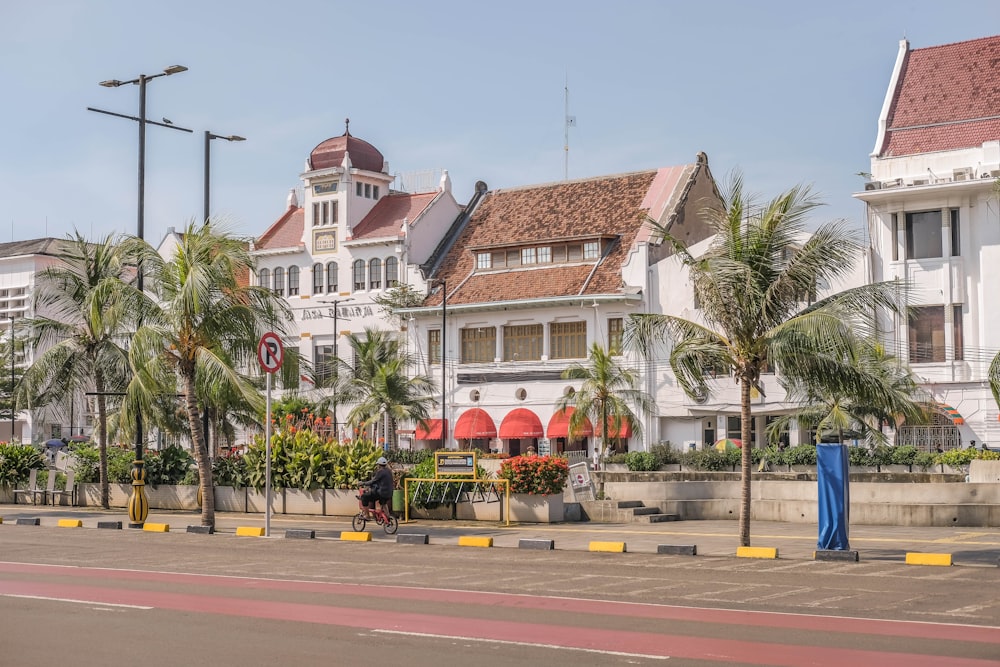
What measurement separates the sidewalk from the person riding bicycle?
1.93 feet

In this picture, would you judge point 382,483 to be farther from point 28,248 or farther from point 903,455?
point 28,248

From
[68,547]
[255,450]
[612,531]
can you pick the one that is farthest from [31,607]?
[255,450]

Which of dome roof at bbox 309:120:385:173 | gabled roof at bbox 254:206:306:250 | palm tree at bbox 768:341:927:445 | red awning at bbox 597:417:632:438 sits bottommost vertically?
red awning at bbox 597:417:632:438

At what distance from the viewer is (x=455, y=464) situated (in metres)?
27.3

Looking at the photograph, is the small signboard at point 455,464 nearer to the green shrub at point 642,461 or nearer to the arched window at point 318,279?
the green shrub at point 642,461

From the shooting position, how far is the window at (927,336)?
Result: 4950 cm

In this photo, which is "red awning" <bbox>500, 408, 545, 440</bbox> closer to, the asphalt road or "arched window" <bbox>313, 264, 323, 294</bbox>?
"arched window" <bbox>313, 264, 323, 294</bbox>

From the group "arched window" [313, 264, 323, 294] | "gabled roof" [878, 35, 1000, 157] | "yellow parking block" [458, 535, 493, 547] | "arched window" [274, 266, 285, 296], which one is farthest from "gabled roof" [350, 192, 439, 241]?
"yellow parking block" [458, 535, 493, 547]

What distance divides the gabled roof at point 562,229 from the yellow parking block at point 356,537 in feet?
107

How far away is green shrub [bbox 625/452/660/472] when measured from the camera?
48.8m

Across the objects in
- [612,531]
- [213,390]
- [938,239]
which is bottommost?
[612,531]

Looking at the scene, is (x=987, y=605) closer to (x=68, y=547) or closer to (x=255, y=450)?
(x=68, y=547)

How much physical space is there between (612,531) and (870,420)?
2131 cm

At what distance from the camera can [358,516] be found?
25.1 metres
